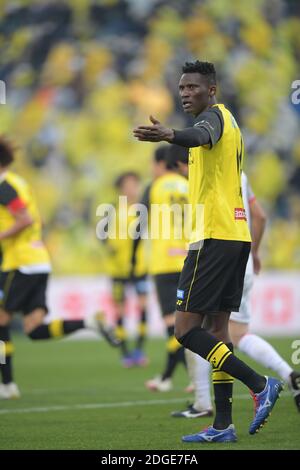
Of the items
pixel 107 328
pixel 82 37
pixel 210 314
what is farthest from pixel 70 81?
pixel 210 314

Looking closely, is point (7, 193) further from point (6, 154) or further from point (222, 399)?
point (222, 399)

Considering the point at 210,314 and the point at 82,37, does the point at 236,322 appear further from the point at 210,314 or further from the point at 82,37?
the point at 82,37

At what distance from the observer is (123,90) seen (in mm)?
21250

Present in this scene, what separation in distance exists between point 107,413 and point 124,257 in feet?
24.7

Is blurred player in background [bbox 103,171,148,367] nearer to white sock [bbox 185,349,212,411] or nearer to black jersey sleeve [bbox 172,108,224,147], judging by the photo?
white sock [bbox 185,349,212,411]

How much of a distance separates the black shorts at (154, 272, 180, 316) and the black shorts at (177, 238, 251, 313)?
12.3 ft

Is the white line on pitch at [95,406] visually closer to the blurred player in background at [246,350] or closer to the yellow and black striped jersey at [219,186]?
the blurred player in background at [246,350]

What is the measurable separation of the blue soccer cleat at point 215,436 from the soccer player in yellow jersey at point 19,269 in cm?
341

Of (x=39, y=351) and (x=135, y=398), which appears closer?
(x=135, y=398)

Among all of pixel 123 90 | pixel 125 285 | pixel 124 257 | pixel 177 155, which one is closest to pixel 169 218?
pixel 177 155

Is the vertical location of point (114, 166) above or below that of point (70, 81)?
below
